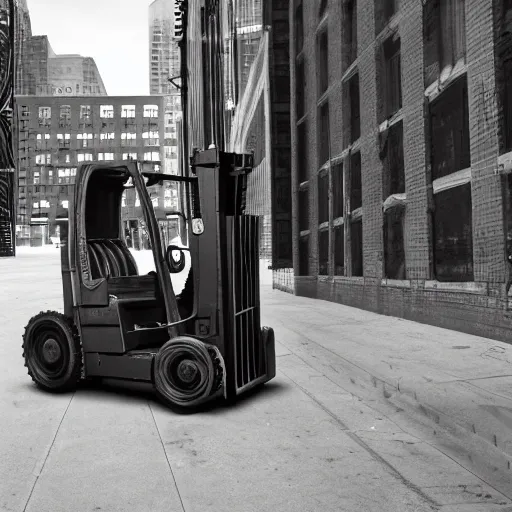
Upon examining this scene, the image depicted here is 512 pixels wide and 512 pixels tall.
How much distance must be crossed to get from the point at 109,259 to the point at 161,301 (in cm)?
64

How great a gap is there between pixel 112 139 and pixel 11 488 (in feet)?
509

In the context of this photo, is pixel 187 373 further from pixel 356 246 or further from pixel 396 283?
pixel 356 246

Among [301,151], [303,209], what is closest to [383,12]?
[301,151]

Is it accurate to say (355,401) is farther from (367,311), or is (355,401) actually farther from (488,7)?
(367,311)

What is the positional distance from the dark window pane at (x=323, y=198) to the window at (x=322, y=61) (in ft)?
6.93

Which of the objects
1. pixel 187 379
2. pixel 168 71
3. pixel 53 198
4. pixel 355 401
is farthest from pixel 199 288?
pixel 168 71

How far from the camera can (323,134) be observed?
636 inches

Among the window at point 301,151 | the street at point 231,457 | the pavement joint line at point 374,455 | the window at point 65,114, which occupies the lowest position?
the pavement joint line at point 374,455

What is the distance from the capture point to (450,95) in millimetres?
9117

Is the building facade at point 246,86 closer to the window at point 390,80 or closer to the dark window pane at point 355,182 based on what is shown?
the dark window pane at point 355,182

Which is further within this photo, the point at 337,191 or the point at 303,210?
the point at 303,210

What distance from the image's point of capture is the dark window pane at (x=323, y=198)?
1577cm

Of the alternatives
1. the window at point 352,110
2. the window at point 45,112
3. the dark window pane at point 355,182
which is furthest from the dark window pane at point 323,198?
the window at point 45,112

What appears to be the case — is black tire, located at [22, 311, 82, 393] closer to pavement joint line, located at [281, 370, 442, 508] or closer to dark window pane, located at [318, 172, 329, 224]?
pavement joint line, located at [281, 370, 442, 508]
